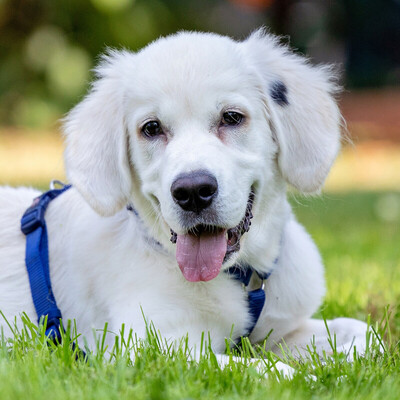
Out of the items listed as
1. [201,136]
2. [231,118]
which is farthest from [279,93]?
[201,136]

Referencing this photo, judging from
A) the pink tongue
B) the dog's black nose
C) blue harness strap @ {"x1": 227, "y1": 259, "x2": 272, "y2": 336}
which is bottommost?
blue harness strap @ {"x1": 227, "y1": 259, "x2": 272, "y2": 336}

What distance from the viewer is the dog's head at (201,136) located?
3.07m

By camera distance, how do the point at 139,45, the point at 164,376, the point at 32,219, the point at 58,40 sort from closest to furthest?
the point at 164,376, the point at 32,219, the point at 139,45, the point at 58,40

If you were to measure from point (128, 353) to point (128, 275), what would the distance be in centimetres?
62

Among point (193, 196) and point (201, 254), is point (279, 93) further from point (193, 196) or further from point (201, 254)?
point (201, 254)

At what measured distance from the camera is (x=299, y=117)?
11.3 ft

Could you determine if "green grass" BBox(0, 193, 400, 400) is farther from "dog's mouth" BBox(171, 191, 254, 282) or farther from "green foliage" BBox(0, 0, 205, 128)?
"green foliage" BBox(0, 0, 205, 128)

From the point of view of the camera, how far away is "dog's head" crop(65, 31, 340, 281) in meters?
3.07

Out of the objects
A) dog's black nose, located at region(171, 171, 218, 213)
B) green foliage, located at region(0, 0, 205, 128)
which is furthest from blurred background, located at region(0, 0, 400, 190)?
dog's black nose, located at region(171, 171, 218, 213)

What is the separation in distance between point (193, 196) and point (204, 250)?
0.28m

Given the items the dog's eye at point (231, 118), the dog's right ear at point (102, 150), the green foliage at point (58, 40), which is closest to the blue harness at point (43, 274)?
the dog's right ear at point (102, 150)

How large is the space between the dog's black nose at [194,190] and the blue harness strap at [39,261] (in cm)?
88

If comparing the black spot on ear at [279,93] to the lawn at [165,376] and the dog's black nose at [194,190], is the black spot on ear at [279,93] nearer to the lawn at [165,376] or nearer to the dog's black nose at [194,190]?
the dog's black nose at [194,190]

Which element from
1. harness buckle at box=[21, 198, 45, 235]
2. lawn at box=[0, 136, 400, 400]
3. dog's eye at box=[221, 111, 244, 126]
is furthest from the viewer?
harness buckle at box=[21, 198, 45, 235]
